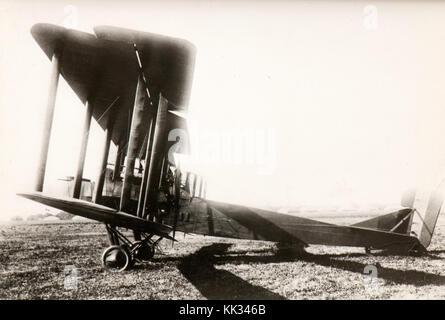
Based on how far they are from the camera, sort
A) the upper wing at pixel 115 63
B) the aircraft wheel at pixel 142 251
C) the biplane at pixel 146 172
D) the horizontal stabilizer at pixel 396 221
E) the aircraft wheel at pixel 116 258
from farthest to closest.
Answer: the horizontal stabilizer at pixel 396 221
the aircraft wheel at pixel 142 251
the aircraft wheel at pixel 116 258
the biplane at pixel 146 172
the upper wing at pixel 115 63

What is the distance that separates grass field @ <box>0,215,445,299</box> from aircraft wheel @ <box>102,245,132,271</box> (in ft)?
0.43

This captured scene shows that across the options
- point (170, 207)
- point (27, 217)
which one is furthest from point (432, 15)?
point (27, 217)

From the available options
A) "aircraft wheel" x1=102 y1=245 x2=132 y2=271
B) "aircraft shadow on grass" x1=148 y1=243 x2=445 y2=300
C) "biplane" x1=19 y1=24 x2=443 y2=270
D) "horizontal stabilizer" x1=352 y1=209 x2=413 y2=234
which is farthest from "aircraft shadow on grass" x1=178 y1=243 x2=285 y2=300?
"horizontal stabilizer" x1=352 y1=209 x2=413 y2=234

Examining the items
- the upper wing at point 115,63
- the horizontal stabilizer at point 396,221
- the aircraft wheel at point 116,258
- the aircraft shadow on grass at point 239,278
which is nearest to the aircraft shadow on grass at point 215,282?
the aircraft shadow on grass at point 239,278

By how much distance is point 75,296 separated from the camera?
145 inches

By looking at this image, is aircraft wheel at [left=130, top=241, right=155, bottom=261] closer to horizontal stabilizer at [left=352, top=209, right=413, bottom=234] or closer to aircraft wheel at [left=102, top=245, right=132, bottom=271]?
aircraft wheel at [left=102, top=245, right=132, bottom=271]

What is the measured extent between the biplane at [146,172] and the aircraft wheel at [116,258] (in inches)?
0.6

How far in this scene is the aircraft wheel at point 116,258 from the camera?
16.1ft

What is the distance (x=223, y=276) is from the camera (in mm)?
4742

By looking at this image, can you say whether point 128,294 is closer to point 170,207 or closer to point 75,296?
point 75,296

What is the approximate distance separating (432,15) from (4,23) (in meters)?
5.98

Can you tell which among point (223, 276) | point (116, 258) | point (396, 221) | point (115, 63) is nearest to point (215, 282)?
point (223, 276)

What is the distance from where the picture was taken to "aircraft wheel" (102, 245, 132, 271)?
4898 mm

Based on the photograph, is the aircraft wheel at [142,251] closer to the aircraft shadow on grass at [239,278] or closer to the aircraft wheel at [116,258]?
the aircraft shadow on grass at [239,278]
